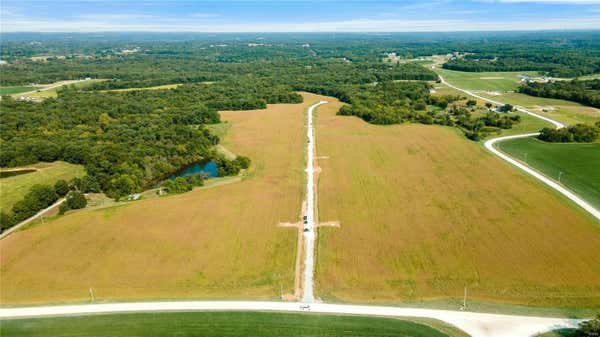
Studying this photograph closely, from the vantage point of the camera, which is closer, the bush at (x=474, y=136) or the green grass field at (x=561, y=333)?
the green grass field at (x=561, y=333)

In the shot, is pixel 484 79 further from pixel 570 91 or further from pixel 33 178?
pixel 33 178

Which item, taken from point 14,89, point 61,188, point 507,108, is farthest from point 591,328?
point 14,89

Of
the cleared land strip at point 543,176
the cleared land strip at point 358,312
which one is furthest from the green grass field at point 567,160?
the cleared land strip at point 358,312

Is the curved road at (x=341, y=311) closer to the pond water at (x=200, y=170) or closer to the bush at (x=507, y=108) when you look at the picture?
the pond water at (x=200, y=170)

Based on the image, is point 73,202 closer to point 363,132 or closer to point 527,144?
point 363,132

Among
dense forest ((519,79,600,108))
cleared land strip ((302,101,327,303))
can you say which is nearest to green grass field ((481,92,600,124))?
dense forest ((519,79,600,108))

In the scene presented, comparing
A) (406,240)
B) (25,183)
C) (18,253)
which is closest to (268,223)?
(406,240)

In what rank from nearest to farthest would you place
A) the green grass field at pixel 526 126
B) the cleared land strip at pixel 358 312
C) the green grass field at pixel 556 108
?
the cleared land strip at pixel 358 312 → the green grass field at pixel 526 126 → the green grass field at pixel 556 108
